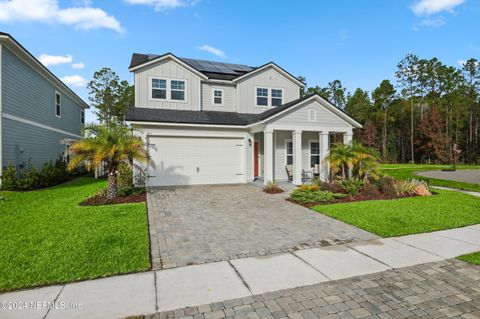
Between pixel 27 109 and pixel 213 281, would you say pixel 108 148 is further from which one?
pixel 27 109

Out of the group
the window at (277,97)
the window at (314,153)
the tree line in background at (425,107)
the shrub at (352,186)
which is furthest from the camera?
the tree line in background at (425,107)

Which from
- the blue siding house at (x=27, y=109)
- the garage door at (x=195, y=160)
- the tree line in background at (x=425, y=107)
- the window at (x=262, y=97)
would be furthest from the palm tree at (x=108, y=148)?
the tree line in background at (x=425, y=107)

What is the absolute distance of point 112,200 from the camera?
879 centimetres

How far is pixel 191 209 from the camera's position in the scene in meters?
7.91

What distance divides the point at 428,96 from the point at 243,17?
108 feet

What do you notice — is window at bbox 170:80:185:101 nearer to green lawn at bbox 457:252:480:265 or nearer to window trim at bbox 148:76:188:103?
window trim at bbox 148:76:188:103

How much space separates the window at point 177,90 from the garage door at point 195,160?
9.89 ft

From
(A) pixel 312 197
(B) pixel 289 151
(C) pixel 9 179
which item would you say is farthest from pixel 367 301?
(C) pixel 9 179

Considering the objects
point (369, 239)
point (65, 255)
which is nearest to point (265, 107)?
point (369, 239)

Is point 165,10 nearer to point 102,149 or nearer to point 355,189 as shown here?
point 102,149

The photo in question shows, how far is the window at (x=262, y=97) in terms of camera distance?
15852 millimetres

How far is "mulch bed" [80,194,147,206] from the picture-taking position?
8.41 m

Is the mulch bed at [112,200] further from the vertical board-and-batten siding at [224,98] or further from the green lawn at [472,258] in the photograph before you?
the green lawn at [472,258]

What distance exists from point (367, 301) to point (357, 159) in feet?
26.6
